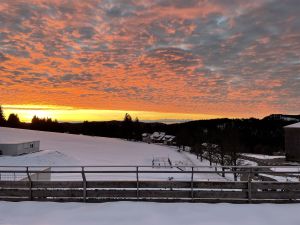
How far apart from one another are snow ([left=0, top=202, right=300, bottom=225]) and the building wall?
48792 millimetres

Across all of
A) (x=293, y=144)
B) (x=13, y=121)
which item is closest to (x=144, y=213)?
(x=293, y=144)

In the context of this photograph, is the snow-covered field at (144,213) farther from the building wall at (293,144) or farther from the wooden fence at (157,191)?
the building wall at (293,144)

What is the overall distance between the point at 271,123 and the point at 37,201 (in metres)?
173

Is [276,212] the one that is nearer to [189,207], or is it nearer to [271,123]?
[189,207]

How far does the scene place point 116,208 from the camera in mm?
11266

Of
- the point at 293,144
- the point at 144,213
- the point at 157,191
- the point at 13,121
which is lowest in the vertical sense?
the point at 144,213

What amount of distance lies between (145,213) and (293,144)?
53012 mm

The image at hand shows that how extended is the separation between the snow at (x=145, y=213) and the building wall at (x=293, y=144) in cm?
4879

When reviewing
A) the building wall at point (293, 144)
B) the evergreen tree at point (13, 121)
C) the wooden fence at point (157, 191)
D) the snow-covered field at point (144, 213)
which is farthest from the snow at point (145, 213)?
the evergreen tree at point (13, 121)

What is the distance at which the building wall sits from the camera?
55972mm

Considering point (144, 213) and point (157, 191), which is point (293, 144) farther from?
point (144, 213)

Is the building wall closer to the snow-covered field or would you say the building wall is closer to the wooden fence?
the wooden fence

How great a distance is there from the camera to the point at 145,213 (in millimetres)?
10773

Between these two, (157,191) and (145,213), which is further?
(157,191)
